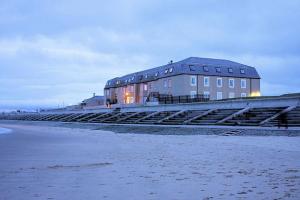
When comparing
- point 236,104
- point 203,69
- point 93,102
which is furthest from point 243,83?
point 93,102

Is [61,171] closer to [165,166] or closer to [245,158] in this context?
[165,166]

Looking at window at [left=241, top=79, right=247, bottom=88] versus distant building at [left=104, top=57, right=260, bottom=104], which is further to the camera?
window at [left=241, top=79, right=247, bottom=88]

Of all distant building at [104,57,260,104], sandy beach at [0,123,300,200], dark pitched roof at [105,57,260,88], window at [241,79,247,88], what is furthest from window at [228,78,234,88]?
sandy beach at [0,123,300,200]

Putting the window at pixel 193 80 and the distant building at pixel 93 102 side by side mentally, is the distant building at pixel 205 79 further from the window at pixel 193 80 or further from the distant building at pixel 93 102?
the distant building at pixel 93 102

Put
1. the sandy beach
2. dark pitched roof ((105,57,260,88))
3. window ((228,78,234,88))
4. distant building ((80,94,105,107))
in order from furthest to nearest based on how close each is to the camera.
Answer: distant building ((80,94,105,107)) < window ((228,78,234,88)) < dark pitched roof ((105,57,260,88)) < the sandy beach

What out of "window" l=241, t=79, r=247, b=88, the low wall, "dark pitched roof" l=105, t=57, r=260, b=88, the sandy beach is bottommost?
the sandy beach

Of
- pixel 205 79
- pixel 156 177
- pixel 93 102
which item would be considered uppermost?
pixel 205 79

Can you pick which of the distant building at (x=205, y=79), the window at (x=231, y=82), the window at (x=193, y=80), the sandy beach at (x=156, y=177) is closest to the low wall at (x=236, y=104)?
the distant building at (x=205, y=79)

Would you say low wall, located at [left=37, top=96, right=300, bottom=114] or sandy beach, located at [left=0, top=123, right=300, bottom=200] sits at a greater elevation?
low wall, located at [left=37, top=96, right=300, bottom=114]

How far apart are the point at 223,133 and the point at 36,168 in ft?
58.5

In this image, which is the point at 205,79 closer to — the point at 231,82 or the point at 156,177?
the point at 231,82

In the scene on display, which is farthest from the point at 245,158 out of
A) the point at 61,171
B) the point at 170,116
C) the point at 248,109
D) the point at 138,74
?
the point at 138,74

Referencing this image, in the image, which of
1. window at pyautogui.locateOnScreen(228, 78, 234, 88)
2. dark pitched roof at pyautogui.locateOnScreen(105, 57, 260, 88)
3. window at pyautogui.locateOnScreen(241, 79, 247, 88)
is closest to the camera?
dark pitched roof at pyautogui.locateOnScreen(105, 57, 260, 88)

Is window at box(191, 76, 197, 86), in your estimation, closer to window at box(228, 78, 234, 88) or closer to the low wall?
window at box(228, 78, 234, 88)
